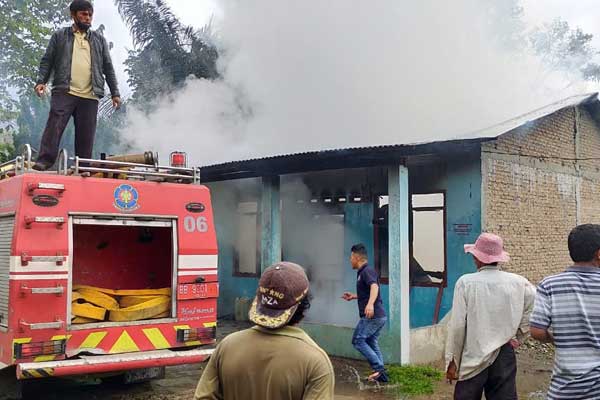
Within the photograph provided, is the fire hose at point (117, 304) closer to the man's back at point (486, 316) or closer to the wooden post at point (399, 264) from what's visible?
the wooden post at point (399, 264)

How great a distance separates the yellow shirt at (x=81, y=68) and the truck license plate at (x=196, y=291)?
8.34 ft

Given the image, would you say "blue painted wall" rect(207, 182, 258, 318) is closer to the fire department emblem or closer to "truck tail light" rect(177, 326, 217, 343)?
"truck tail light" rect(177, 326, 217, 343)

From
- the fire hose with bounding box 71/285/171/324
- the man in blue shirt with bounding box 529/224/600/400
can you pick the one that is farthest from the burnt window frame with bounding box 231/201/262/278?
the man in blue shirt with bounding box 529/224/600/400

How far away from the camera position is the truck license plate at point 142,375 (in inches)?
254

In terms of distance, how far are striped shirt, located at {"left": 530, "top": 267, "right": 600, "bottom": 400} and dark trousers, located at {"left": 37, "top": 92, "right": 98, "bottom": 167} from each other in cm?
548

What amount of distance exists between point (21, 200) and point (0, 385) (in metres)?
1.76

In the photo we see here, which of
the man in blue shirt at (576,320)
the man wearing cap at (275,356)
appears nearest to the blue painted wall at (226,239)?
the man in blue shirt at (576,320)

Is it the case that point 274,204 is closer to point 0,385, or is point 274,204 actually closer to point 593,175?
point 0,385

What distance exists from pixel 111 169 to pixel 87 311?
1409 mm

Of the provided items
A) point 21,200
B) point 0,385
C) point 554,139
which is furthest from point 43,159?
point 554,139

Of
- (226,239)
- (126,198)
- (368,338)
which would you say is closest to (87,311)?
(126,198)

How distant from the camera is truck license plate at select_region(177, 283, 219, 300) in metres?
6.11

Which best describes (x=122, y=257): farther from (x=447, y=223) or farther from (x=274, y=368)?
(x=274, y=368)

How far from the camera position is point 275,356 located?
220 cm
